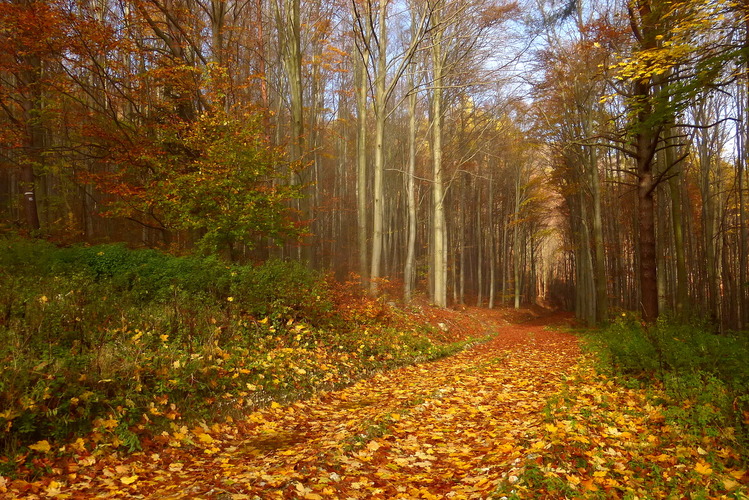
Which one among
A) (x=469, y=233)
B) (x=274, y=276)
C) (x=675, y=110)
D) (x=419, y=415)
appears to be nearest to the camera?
(x=419, y=415)

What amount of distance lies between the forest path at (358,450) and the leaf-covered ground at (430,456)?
0.06ft

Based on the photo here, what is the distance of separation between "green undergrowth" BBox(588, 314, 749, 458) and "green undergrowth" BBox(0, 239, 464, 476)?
455 cm

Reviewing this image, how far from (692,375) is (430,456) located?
11.5 feet

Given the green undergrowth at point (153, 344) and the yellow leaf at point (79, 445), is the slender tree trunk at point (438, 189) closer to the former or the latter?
the green undergrowth at point (153, 344)

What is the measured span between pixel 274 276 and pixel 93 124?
309 inches

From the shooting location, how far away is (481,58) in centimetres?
1644

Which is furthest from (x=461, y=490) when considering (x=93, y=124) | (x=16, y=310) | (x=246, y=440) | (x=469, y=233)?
(x=469, y=233)

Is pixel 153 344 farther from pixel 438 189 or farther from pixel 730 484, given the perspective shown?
pixel 438 189

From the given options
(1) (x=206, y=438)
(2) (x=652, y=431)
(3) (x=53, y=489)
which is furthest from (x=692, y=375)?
(3) (x=53, y=489)

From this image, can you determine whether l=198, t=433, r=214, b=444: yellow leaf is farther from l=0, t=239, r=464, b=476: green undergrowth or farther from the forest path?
l=0, t=239, r=464, b=476: green undergrowth

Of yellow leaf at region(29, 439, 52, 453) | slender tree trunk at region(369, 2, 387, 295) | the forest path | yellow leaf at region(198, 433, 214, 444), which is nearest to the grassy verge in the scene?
the forest path

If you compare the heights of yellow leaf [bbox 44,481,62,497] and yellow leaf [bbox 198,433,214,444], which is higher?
yellow leaf [bbox 44,481,62,497]

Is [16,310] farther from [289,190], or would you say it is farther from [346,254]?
[346,254]

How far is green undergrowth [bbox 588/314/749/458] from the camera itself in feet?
13.7
